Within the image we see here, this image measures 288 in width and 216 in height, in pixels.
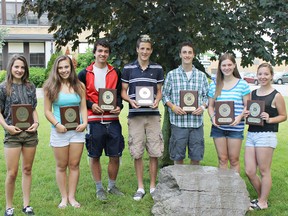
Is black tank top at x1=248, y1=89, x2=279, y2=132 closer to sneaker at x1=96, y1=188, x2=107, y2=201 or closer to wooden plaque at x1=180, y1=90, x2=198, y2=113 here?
wooden plaque at x1=180, y1=90, x2=198, y2=113

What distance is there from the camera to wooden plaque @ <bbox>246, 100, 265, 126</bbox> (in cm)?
487

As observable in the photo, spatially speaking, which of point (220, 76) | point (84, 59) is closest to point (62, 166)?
point (220, 76)

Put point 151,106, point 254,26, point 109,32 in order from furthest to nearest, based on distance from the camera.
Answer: point 109,32
point 254,26
point 151,106

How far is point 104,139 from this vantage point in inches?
214

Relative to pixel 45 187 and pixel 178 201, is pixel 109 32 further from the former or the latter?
pixel 178 201

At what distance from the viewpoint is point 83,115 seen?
5027mm

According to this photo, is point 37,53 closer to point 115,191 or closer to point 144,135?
point 115,191

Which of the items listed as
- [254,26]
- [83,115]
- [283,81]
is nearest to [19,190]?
[83,115]

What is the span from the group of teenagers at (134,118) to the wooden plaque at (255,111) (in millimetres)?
61

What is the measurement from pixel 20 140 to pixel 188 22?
2985mm

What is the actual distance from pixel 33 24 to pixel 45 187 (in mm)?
33763

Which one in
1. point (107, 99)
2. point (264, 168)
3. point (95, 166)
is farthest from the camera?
point (95, 166)

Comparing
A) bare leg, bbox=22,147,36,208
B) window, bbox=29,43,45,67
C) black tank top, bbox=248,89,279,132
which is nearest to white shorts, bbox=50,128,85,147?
bare leg, bbox=22,147,36,208

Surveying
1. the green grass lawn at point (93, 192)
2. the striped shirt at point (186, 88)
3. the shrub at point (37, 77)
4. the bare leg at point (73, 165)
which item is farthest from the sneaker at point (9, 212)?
the shrub at point (37, 77)
